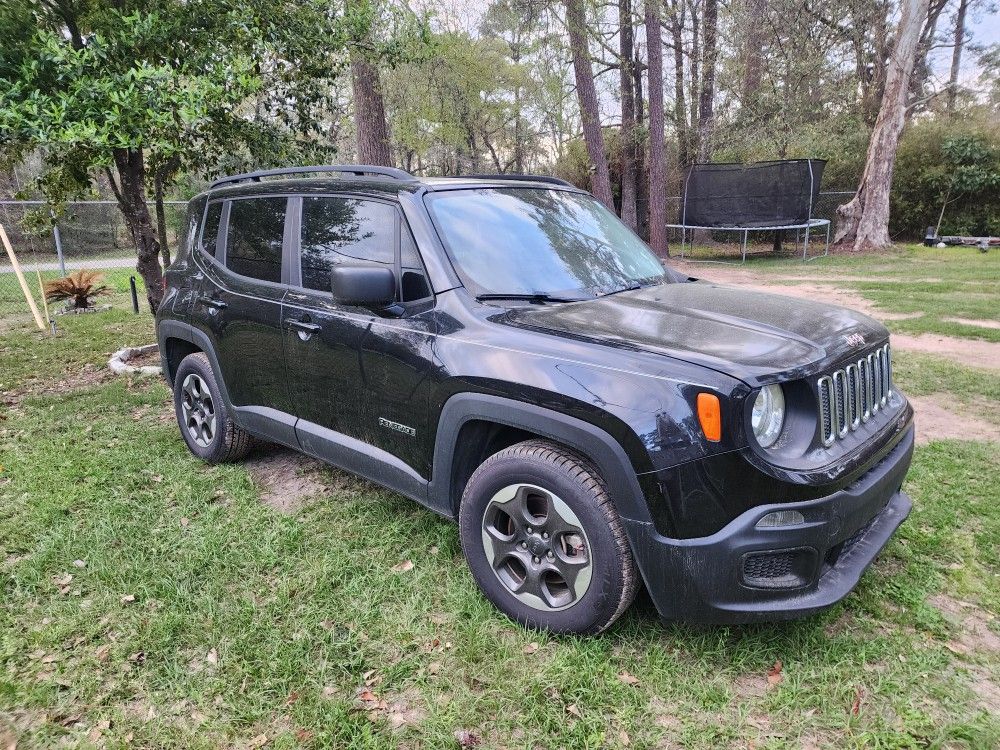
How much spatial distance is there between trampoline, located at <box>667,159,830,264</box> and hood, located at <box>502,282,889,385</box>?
1449 centimetres

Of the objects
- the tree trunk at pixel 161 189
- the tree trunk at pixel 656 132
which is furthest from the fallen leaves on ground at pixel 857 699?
the tree trunk at pixel 656 132

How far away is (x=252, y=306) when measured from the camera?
3.65m

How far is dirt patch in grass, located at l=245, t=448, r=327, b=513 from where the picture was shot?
3.85 meters

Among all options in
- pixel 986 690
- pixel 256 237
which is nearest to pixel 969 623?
pixel 986 690

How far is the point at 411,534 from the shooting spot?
133 inches

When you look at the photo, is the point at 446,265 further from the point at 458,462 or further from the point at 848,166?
the point at 848,166

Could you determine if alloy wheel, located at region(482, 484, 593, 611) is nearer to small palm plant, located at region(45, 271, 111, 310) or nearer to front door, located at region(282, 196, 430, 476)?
front door, located at region(282, 196, 430, 476)

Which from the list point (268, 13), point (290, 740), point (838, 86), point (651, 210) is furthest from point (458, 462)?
point (838, 86)

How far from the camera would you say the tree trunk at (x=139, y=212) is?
6762 millimetres

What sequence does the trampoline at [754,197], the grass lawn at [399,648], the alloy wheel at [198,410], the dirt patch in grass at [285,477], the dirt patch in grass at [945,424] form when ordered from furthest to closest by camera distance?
the trampoline at [754,197], the dirt patch in grass at [945,424], the alloy wheel at [198,410], the dirt patch in grass at [285,477], the grass lawn at [399,648]

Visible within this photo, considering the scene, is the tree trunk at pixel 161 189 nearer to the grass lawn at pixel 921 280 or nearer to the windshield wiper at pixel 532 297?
the windshield wiper at pixel 532 297

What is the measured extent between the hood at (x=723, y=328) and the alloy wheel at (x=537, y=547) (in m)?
0.65

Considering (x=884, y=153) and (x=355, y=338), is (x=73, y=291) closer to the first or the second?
(x=355, y=338)

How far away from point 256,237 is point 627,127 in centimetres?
1834
